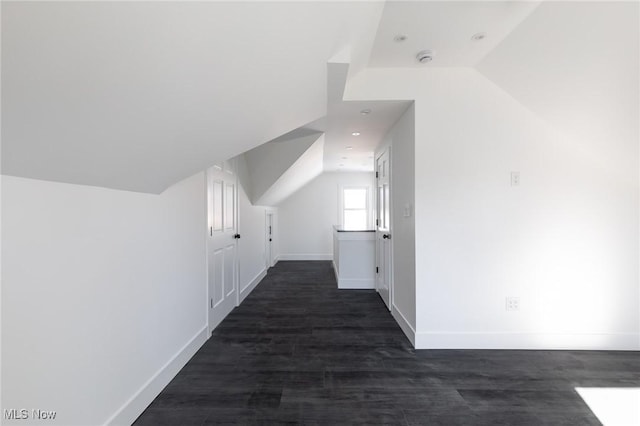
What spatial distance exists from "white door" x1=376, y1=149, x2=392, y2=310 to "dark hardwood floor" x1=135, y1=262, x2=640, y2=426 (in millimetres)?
805

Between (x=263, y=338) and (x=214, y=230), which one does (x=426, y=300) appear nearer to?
(x=263, y=338)

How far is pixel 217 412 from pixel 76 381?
785mm

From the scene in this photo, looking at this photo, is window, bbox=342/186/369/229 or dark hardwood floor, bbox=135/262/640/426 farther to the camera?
window, bbox=342/186/369/229

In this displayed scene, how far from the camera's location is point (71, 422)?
4.25 ft

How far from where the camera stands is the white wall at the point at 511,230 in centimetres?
Answer: 253

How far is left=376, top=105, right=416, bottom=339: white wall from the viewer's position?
2.69 meters

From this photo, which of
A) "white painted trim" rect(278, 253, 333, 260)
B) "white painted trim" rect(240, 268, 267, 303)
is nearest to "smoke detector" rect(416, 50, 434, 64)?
"white painted trim" rect(240, 268, 267, 303)

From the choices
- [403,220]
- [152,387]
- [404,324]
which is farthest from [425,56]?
[152,387]

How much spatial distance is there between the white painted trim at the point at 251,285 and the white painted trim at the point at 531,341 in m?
2.38

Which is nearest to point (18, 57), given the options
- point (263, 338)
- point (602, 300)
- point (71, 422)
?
point (71, 422)

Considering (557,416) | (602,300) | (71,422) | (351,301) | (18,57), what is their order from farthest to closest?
(351,301), (602,300), (557,416), (71,422), (18,57)

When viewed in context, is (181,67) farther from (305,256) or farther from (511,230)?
(305,256)

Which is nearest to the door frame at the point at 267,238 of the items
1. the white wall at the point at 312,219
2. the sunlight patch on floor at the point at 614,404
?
the white wall at the point at 312,219

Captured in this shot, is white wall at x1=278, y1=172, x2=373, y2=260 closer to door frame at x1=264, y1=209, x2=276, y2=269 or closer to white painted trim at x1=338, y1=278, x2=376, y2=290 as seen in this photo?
door frame at x1=264, y1=209, x2=276, y2=269
